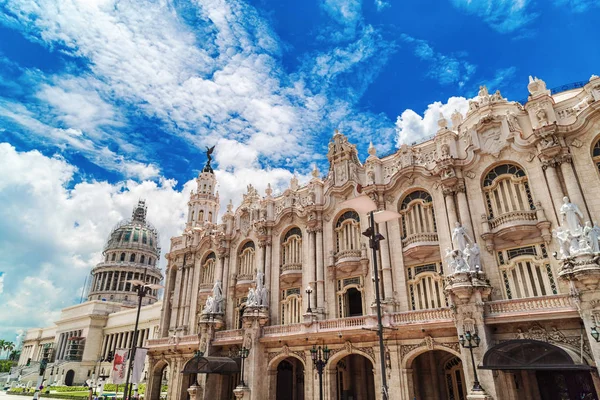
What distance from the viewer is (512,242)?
25141 millimetres

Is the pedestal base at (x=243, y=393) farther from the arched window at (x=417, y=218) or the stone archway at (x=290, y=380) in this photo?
the arched window at (x=417, y=218)

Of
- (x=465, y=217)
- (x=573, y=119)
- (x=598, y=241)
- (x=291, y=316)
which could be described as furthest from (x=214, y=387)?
(x=573, y=119)

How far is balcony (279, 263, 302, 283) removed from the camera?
1367 inches

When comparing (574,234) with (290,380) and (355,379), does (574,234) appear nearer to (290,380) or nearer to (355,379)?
(355,379)

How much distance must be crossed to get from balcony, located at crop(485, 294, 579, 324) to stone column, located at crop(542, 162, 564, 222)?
5.30m

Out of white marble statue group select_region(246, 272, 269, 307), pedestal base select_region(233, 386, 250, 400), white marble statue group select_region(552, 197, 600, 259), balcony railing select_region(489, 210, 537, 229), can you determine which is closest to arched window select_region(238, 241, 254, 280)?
white marble statue group select_region(246, 272, 269, 307)

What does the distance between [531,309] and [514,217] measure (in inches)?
242

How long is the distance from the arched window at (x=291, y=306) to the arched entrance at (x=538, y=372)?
16.6m

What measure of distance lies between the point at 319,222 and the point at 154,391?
2596cm

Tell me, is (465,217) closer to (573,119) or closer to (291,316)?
(573,119)

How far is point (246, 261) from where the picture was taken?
131 ft

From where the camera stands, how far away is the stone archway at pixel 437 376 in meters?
26.3

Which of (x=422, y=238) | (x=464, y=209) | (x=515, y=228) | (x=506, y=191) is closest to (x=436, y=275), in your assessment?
(x=422, y=238)

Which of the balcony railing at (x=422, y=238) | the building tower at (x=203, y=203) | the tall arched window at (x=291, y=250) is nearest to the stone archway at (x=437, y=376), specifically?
the balcony railing at (x=422, y=238)
